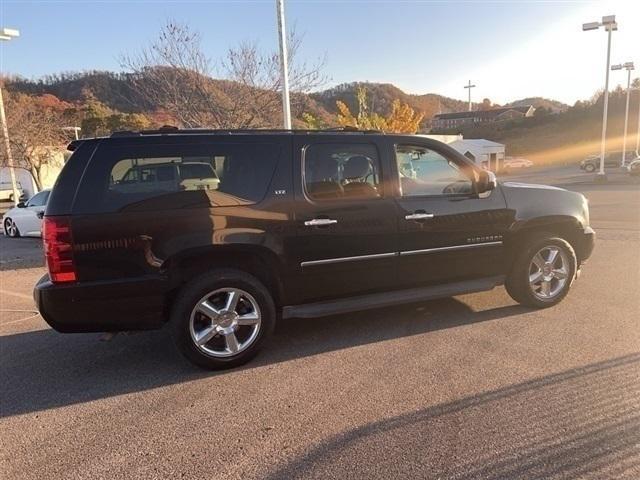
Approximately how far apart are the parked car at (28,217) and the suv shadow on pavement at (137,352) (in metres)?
8.93

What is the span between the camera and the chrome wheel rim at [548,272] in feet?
16.6

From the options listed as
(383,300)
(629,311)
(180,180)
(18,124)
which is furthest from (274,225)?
(18,124)

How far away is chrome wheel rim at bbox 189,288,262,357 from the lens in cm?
390

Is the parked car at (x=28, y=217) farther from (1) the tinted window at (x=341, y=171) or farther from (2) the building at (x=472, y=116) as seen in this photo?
(2) the building at (x=472, y=116)

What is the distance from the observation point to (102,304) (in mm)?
3666

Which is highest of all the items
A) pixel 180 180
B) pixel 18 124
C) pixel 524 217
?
pixel 18 124

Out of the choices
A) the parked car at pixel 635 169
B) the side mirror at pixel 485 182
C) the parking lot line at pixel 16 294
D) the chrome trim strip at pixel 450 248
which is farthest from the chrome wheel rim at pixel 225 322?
the parked car at pixel 635 169

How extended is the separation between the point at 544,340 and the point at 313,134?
280 cm

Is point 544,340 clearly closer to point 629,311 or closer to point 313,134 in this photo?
point 629,311

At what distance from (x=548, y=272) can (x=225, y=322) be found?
3476mm

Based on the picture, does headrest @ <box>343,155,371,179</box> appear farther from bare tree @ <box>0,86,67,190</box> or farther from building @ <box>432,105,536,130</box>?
building @ <box>432,105,536,130</box>

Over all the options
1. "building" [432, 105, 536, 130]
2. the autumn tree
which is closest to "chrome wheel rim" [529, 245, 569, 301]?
the autumn tree

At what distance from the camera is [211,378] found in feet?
12.7

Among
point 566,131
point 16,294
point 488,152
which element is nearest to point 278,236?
point 16,294
